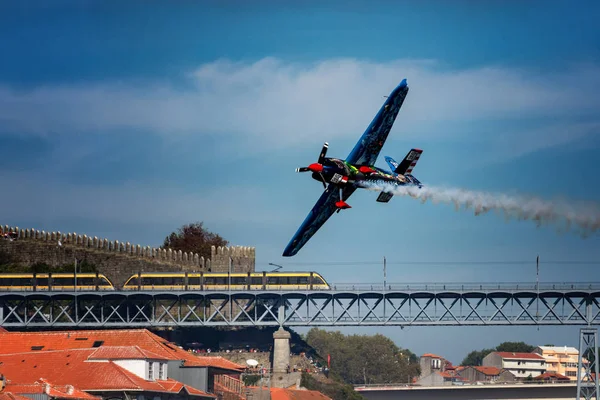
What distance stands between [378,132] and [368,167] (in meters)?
3.24

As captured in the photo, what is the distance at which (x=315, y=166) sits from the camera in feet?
245

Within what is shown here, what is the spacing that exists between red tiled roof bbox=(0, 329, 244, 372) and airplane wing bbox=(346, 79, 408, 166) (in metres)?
29.6

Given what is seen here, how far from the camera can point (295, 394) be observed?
135125 millimetres

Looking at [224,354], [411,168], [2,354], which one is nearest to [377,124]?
[411,168]

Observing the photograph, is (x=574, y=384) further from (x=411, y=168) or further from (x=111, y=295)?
(x=411, y=168)

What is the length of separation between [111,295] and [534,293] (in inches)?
2056

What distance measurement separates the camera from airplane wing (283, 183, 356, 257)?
85312 millimetres

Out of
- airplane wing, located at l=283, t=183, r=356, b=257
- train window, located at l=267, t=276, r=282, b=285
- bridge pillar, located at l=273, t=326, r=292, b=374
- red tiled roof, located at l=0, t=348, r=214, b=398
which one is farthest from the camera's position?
train window, located at l=267, t=276, r=282, b=285

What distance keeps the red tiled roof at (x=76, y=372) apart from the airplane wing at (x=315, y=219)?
46.0 ft

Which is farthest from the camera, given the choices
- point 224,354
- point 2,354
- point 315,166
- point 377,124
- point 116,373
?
point 224,354

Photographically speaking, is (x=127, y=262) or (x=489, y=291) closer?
(x=489, y=291)

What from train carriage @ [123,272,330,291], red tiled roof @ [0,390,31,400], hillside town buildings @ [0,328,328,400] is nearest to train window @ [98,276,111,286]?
train carriage @ [123,272,330,291]

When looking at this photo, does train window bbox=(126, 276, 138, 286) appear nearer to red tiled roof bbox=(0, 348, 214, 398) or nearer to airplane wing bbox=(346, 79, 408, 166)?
red tiled roof bbox=(0, 348, 214, 398)

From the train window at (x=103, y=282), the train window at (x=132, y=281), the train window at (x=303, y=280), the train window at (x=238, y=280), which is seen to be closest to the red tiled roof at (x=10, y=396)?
the train window at (x=303, y=280)
